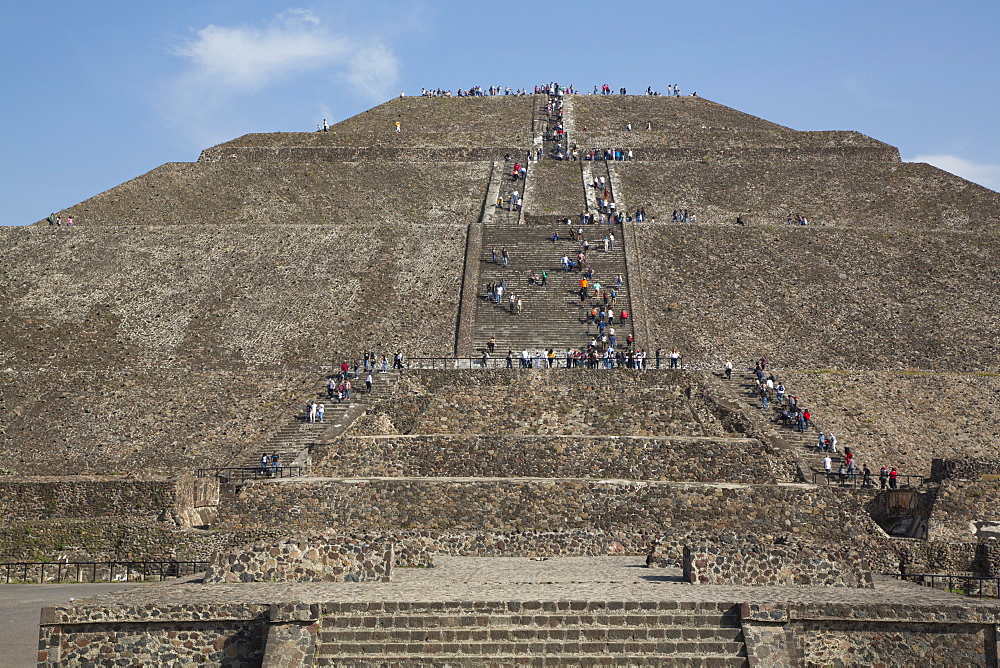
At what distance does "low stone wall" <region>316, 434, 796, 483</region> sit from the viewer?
73.4 ft

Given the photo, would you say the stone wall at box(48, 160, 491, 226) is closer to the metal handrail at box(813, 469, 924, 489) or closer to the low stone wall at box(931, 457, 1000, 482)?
the metal handrail at box(813, 469, 924, 489)

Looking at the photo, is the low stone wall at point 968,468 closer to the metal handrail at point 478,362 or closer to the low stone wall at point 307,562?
the metal handrail at point 478,362

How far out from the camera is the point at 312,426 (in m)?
26.3

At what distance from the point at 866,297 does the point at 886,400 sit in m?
6.75

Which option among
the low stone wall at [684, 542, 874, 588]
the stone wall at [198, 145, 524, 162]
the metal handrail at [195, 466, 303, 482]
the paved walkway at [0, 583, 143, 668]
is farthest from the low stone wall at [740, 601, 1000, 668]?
the stone wall at [198, 145, 524, 162]

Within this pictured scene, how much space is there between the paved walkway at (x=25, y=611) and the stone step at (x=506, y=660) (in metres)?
3.67

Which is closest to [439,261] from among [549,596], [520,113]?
[520,113]

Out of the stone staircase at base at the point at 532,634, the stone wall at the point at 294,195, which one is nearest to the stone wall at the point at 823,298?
the stone wall at the point at 294,195

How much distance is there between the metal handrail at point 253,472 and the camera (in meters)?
23.3

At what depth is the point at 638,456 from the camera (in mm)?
22672

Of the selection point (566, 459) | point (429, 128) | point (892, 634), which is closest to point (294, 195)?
point (429, 128)

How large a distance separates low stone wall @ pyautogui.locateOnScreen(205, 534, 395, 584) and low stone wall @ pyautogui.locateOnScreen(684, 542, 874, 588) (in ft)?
12.5

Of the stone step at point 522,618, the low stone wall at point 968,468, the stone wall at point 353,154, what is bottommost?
the stone step at point 522,618

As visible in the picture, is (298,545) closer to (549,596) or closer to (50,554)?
(549,596)
